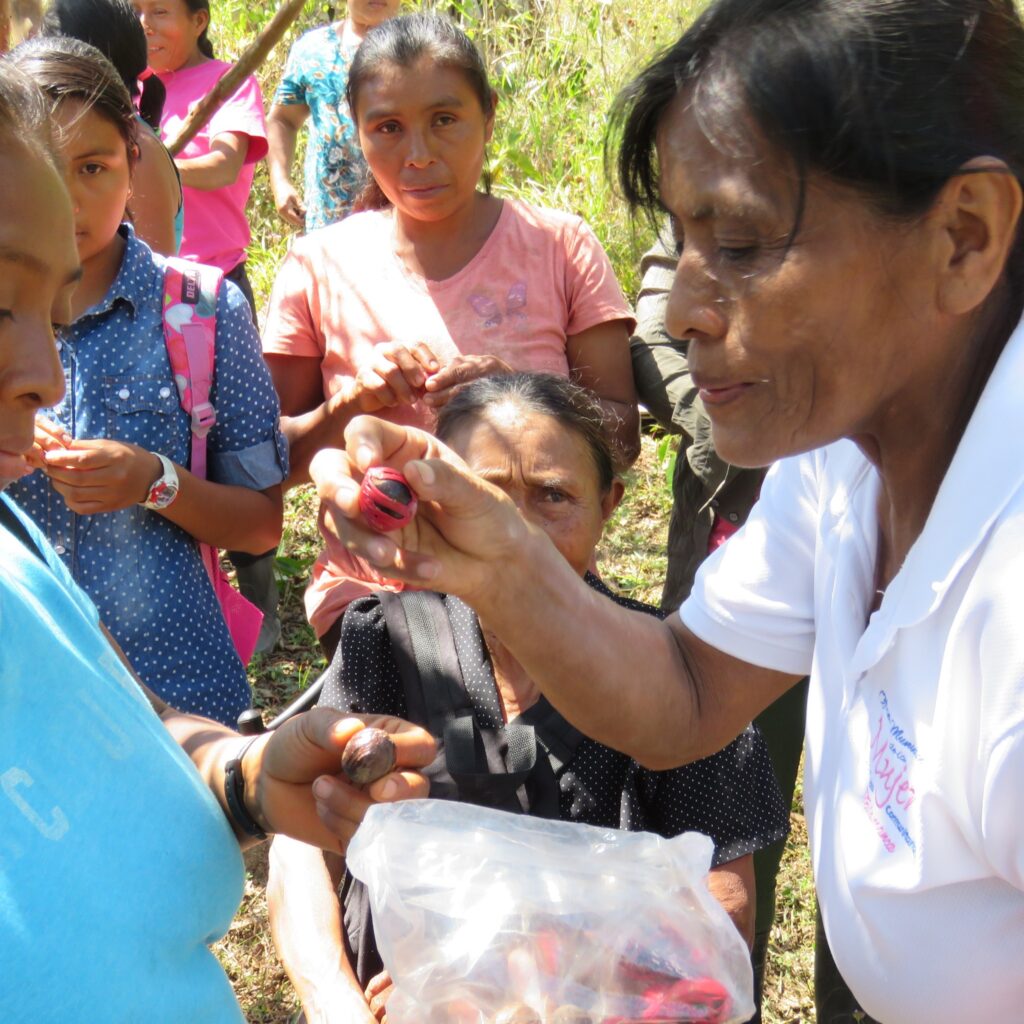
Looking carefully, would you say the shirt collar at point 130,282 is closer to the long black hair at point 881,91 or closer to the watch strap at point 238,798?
the watch strap at point 238,798

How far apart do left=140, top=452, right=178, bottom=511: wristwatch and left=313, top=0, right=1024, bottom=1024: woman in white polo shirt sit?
33.1 inches

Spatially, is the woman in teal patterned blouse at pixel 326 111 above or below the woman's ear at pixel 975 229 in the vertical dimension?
above

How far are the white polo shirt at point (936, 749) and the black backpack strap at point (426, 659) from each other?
0.61 metres

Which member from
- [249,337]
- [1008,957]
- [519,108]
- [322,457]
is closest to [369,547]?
[322,457]

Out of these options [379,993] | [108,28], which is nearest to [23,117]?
[379,993]

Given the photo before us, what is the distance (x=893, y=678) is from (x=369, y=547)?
0.64 meters

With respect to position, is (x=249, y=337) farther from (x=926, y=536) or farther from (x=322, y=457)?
(x=926, y=536)

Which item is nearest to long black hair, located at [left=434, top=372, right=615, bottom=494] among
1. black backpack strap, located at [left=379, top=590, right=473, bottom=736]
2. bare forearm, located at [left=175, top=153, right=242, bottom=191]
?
black backpack strap, located at [left=379, top=590, right=473, bottom=736]

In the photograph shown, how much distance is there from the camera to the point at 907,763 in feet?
4.14

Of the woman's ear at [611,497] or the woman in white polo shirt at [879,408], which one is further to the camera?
the woman's ear at [611,497]

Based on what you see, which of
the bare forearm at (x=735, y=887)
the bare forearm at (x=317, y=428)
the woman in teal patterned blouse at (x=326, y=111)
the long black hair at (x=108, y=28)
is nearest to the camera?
the bare forearm at (x=735, y=887)

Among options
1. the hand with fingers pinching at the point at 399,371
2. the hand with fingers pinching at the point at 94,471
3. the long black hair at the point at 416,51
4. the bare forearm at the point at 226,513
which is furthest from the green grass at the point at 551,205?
the hand with fingers pinching at the point at 399,371

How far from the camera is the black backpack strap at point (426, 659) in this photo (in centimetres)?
187

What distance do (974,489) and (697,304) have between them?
1.22ft
